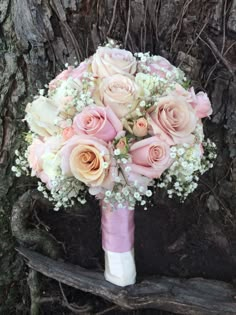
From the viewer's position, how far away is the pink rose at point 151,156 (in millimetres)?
1207

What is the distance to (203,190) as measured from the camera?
1.64m

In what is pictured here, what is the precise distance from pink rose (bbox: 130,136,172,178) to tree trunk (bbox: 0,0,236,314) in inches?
15.8

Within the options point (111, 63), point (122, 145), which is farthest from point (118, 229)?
point (111, 63)

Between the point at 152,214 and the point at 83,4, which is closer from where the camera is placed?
the point at 83,4

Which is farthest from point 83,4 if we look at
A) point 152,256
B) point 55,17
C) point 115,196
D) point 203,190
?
point 152,256

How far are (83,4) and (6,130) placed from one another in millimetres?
474

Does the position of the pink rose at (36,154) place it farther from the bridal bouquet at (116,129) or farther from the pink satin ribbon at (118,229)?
the pink satin ribbon at (118,229)

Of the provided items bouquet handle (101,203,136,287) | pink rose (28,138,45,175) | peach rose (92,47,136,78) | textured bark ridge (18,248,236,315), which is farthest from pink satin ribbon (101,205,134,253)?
peach rose (92,47,136,78)

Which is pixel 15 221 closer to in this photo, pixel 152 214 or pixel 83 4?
pixel 152 214

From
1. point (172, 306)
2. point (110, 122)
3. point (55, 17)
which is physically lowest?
point (172, 306)

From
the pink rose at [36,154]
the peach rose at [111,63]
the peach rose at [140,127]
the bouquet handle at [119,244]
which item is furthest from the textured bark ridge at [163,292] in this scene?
the peach rose at [111,63]

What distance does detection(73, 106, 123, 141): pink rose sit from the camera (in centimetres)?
119

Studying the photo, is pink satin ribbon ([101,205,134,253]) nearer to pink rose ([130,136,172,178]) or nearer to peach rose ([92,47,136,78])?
pink rose ([130,136,172,178])

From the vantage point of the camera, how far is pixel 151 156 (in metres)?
1.21
